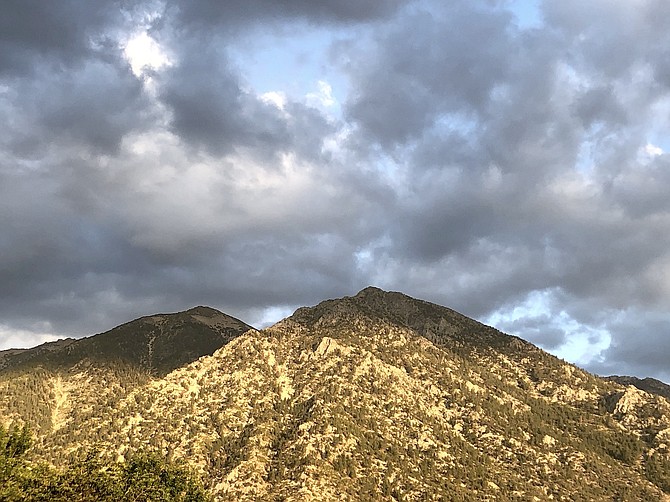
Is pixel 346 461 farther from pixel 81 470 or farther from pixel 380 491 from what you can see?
pixel 81 470

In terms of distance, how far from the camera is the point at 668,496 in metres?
198

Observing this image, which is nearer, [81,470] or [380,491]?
[81,470]

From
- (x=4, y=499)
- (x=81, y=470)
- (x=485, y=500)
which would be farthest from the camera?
(x=485, y=500)

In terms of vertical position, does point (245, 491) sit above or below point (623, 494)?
below

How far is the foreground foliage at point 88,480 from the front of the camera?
61.7m

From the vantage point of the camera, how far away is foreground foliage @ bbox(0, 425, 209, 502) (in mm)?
61688

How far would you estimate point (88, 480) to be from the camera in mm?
65312

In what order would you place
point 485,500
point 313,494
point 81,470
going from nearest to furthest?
1. point 81,470
2. point 313,494
3. point 485,500

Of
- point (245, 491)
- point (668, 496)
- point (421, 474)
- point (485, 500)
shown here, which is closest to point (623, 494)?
point (668, 496)

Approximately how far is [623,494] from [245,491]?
120711mm

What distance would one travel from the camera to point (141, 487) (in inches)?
2817

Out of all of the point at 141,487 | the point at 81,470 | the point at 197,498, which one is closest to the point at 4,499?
the point at 81,470

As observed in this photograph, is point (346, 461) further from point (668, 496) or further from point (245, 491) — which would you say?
point (668, 496)

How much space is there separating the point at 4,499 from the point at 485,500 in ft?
523
